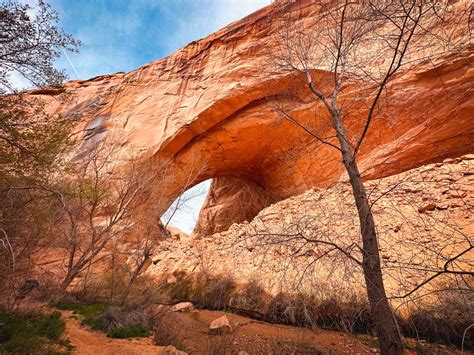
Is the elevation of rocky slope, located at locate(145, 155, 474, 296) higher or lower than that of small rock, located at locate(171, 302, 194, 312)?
higher

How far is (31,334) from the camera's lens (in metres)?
3.51

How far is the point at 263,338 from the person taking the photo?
17.0 ft

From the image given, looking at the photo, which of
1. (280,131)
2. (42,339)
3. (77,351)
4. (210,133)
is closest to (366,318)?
(77,351)

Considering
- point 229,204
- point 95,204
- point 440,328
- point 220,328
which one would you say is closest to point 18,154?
point 95,204

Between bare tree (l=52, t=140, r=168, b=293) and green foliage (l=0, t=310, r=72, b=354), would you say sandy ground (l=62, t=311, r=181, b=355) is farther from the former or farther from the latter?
bare tree (l=52, t=140, r=168, b=293)

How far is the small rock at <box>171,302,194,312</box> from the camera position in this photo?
7166 millimetres

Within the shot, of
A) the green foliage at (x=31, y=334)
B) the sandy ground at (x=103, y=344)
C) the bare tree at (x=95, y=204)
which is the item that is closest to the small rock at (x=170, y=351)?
the sandy ground at (x=103, y=344)

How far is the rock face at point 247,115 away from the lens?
331 inches

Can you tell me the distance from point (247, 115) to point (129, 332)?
8.55m

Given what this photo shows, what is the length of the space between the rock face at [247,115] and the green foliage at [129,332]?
4.54 m

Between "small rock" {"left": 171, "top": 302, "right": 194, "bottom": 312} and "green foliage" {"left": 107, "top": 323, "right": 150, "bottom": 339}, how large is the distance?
1.97 metres

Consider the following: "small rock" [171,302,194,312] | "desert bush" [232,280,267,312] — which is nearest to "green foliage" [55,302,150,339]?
"small rock" [171,302,194,312]

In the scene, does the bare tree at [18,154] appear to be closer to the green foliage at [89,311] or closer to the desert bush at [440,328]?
the green foliage at [89,311]

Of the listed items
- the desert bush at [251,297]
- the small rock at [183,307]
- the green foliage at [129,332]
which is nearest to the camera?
the green foliage at [129,332]
